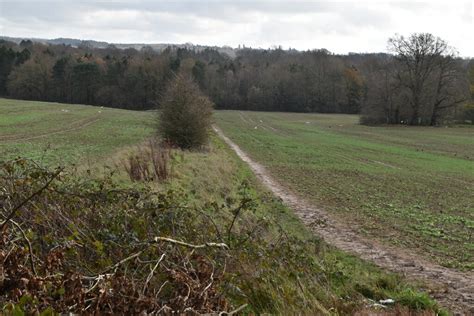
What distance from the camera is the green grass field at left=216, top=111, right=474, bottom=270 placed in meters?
13.9

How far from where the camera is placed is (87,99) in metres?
100

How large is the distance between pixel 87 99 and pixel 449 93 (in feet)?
222

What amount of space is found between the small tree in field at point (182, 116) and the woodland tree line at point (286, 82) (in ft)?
139

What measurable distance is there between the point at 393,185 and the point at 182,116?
1181cm

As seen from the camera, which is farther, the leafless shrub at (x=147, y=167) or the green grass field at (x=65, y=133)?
the green grass field at (x=65, y=133)

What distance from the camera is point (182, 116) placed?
27516 millimetres

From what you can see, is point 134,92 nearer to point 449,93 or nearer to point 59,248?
point 449,93

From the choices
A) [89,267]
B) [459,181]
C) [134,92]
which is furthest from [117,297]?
[134,92]

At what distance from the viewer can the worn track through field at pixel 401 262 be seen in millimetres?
8812

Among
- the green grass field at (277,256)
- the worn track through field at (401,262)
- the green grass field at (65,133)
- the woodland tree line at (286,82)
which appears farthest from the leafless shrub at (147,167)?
the woodland tree line at (286,82)

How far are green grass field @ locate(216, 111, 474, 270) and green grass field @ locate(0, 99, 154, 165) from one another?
984 centimetres

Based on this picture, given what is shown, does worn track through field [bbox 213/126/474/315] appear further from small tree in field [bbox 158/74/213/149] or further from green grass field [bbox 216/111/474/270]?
small tree in field [bbox 158/74/213/149]

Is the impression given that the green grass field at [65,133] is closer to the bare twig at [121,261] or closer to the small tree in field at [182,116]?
the small tree in field at [182,116]

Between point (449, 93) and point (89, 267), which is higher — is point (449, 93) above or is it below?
above
